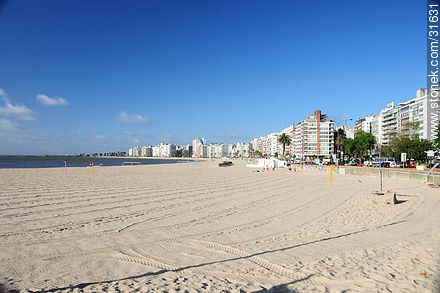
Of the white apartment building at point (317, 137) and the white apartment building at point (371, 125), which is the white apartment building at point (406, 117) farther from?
the white apartment building at point (317, 137)

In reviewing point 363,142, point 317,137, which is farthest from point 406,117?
point 317,137

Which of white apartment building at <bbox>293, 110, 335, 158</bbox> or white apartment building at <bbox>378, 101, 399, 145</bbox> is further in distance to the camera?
white apartment building at <bbox>293, 110, 335, 158</bbox>

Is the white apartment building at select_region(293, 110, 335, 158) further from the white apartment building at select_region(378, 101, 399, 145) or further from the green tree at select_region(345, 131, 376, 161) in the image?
the green tree at select_region(345, 131, 376, 161)

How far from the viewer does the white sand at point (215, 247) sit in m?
4.46

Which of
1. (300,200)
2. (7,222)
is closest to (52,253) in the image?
(7,222)

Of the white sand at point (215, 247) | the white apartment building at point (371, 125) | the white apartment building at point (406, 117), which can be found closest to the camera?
the white sand at point (215, 247)

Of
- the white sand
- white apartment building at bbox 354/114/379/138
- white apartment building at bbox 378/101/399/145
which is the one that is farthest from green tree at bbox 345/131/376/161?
the white sand

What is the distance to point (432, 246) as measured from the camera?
6422 millimetres

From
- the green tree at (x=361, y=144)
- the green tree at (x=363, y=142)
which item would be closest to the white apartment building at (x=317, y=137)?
the green tree at (x=361, y=144)

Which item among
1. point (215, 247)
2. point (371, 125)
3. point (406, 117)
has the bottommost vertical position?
point (215, 247)

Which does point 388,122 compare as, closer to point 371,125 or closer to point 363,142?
point 363,142

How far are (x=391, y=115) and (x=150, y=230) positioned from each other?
106878 mm

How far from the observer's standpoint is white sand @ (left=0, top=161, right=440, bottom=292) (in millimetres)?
4465

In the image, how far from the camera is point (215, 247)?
6289 millimetres
